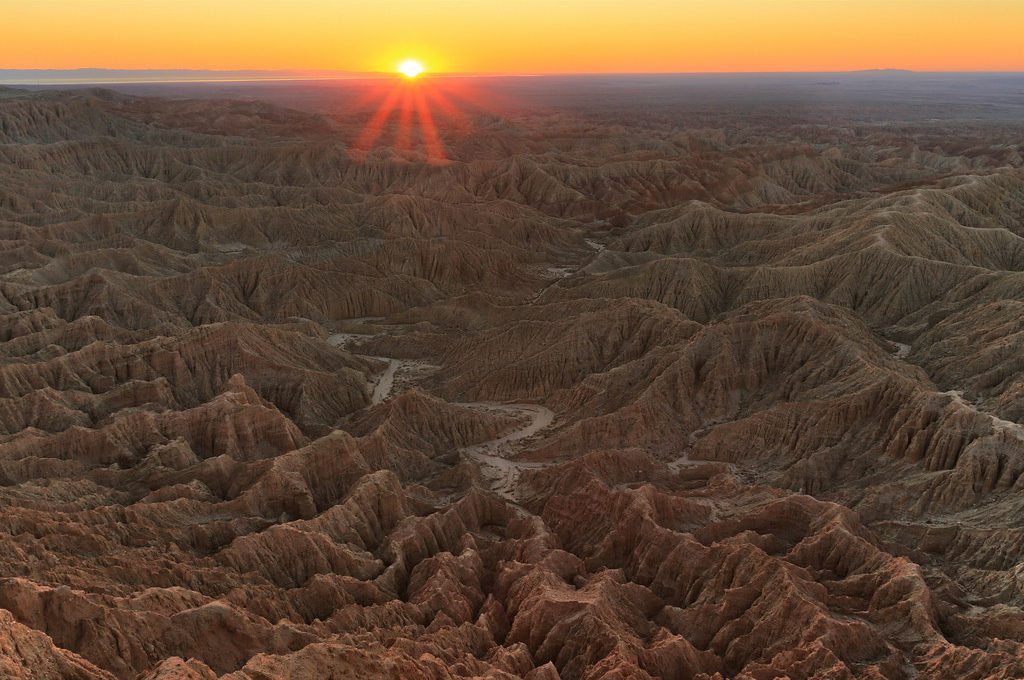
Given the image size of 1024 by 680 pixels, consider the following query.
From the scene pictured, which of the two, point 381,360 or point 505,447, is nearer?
point 505,447

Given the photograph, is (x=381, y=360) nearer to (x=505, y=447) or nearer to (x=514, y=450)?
(x=505, y=447)

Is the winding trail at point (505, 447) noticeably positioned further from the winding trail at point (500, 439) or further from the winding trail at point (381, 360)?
the winding trail at point (381, 360)

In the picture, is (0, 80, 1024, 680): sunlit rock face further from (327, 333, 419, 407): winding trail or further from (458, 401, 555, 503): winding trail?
(327, 333, 419, 407): winding trail

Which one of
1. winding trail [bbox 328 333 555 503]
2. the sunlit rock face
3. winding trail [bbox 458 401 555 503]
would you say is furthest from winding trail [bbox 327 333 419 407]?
winding trail [bbox 458 401 555 503]

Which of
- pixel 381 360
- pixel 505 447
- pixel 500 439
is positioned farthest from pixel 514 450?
pixel 381 360

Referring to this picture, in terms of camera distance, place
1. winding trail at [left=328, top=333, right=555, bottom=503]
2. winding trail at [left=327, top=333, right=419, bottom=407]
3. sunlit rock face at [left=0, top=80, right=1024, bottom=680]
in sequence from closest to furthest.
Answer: sunlit rock face at [left=0, top=80, right=1024, bottom=680] < winding trail at [left=328, top=333, right=555, bottom=503] < winding trail at [left=327, top=333, right=419, bottom=407]

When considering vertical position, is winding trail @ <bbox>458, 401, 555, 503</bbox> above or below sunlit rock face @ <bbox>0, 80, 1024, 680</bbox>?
below

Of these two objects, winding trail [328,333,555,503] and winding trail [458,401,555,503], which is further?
winding trail [328,333,555,503]

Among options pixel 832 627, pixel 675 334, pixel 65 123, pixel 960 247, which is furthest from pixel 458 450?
pixel 65 123

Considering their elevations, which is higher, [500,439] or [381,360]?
[381,360]
